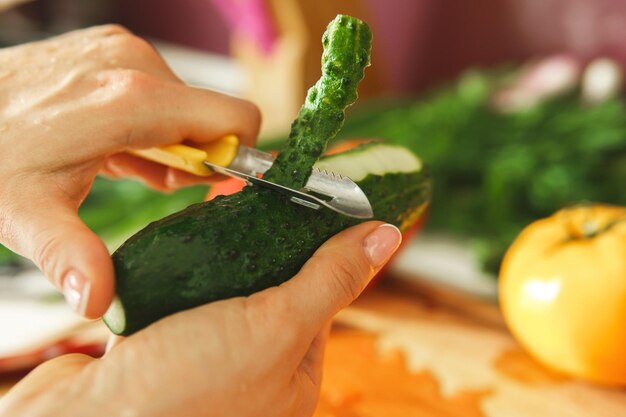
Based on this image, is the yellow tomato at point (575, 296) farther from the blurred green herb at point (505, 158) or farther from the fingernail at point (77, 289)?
the fingernail at point (77, 289)

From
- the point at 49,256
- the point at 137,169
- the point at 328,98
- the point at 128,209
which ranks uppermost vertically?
the point at 328,98

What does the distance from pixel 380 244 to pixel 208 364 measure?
24 cm

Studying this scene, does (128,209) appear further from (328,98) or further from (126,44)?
(328,98)

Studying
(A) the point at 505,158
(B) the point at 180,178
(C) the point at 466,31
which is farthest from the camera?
(C) the point at 466,31

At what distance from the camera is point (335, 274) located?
0.65 m

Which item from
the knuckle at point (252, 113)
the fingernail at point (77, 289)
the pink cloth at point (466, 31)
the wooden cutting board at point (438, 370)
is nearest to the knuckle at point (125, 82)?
the knuckle at point (252, 113)

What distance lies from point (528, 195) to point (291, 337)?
1.02 metres

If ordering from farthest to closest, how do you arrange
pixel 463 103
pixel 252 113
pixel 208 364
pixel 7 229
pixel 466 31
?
pixel 466 31 → pixel 463 103 → pixel 252 113 → pixel 7 229 → pixel 208 364

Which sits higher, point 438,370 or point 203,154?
point 203,154

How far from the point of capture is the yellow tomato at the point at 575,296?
3.10ft

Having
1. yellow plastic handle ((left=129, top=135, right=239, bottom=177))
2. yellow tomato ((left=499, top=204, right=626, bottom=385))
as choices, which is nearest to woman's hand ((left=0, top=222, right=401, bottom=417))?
yellow plastic handle ((left=129, top=135, right=239, bottom=177))

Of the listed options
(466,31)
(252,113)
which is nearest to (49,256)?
(252,113)

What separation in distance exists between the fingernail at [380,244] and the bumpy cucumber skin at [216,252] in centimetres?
5

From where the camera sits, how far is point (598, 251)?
976 millimetres
